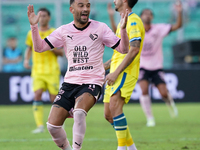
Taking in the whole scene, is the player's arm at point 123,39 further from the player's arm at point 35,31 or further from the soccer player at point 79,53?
the player's arm at point 35,31

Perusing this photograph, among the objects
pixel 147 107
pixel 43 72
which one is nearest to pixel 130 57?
pixel 43 72

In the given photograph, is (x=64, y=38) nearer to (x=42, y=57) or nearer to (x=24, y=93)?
(x=42, y=57)

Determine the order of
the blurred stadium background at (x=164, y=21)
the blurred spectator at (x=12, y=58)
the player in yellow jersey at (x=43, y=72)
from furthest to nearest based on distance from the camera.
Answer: the blurred spectator at (x=12, y=58) → the blurred stadium background at (x=164, y=21) → the player in yellow jersey at (x=43, y=72)

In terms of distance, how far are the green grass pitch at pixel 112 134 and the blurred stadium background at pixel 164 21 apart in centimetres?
314

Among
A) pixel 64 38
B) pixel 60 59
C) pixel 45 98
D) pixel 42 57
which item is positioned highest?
pixel 64 38

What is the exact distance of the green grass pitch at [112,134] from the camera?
625 cm

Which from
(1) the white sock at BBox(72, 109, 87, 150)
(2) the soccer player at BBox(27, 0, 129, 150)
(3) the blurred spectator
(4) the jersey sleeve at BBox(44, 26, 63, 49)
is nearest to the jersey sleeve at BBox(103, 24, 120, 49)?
(2) the soccer player at BBox(27, 0, 129, 150)

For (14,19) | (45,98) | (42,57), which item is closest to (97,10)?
(14,19)

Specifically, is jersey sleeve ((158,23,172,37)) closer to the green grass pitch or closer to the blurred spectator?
the green grass pitch

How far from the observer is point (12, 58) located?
49.4 ft

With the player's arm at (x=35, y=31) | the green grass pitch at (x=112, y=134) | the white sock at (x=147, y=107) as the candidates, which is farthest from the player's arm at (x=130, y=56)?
the white sock at (x=147, y=107)

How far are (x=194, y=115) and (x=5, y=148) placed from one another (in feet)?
21.1

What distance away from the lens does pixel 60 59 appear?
14.7 metres

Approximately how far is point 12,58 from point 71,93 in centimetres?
1060
